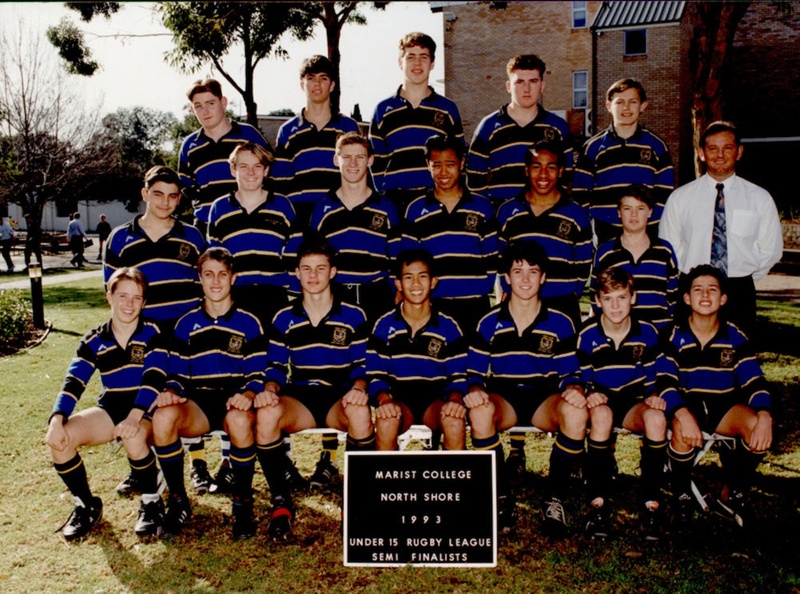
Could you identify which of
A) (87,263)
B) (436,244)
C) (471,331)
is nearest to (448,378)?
(471,331)

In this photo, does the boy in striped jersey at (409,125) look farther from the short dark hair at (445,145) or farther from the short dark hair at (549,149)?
the short dark hair at (549,149)

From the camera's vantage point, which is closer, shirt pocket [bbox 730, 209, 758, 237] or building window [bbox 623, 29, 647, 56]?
shirt pocket [bbox 730, 209, 758, 237]

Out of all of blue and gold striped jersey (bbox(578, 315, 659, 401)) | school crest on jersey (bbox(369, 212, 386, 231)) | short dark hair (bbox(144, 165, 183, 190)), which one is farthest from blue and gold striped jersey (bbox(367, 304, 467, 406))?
short dark hair (bbox(144, 165, 183, 190))

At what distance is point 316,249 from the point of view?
4797mm

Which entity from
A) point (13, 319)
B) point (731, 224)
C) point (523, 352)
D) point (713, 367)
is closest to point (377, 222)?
point (523, 352)

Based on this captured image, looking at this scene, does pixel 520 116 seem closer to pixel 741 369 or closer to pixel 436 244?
pixel 436 244

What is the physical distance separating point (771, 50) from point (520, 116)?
2819cm

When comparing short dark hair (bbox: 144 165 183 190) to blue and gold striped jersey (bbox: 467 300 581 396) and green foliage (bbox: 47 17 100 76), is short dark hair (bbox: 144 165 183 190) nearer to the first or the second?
blue and gold striped jersey (bbox: 467 300 581 396)

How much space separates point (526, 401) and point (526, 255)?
957mm

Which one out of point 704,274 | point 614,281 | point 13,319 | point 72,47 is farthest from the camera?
point 72,47

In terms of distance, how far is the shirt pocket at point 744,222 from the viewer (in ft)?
17.6

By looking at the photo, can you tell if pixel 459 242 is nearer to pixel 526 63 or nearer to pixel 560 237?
pixel 560 237

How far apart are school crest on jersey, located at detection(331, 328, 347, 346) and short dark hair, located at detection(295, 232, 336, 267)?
0.46 m

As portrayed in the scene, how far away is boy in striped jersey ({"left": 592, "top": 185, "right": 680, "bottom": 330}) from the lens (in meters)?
5.02
